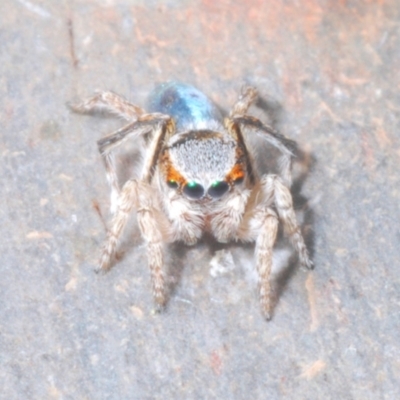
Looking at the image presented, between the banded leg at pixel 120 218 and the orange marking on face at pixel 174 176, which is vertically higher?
the orange marking on face at pixel 174 176

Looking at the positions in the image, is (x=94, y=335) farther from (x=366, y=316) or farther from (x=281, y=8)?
(x=281, y=8)

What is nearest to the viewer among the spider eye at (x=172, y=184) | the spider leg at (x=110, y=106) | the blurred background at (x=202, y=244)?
the blurred background at (x=202, y=244)

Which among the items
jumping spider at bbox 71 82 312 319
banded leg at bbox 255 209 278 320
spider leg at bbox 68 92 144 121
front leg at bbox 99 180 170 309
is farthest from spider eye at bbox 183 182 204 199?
spider leg at bbox 68 92 144 121

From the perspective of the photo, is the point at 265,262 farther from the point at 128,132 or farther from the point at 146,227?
the point at 128,132

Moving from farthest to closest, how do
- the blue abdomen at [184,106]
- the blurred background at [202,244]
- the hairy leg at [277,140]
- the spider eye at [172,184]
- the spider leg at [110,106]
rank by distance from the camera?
the spider leg at [110,106]
the blue abdomen at [184,106]
the hairy leg at [277,140]
the spider eye at [172,184]
the blurred background at [202,244]

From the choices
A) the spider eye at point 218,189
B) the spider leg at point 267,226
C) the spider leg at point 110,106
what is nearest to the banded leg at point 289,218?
the spider leg at point 267,226

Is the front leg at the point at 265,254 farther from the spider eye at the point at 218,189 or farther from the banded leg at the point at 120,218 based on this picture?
the banded leg at the point at 120,218

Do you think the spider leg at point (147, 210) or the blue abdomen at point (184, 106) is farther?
the blue abdomen at point (184, 106)
